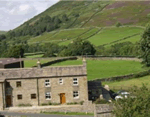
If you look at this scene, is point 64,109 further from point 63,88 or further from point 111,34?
point 111,34

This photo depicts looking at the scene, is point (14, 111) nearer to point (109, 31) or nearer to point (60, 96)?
point (60, 96)

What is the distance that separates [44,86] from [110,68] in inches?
1336

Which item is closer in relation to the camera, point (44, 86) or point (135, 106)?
point (135, 106)

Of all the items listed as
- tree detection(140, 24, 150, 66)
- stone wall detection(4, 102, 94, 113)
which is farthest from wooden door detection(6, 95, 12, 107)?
tree detection(140, 24, 150, 66)

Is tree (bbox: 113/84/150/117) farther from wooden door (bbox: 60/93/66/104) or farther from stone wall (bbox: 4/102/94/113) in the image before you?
wooden door (bbox: 60/93/66/104)

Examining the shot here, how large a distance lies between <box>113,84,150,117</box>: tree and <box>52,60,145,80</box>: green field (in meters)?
31.7

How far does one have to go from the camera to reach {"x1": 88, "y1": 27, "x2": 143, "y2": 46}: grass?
13062 centimetres

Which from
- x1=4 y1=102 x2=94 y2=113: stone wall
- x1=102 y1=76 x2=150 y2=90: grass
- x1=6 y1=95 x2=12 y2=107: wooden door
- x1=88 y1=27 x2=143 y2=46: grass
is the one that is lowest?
x1=4 y1=102 x2=94 y2=113: stone wall

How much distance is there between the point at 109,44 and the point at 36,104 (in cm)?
8279

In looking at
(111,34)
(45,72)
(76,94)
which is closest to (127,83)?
(76,94)

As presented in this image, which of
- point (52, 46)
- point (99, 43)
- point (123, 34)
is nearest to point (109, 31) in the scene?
point (123, 34)

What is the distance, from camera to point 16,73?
43.6 metres

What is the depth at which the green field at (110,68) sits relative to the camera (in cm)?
6697

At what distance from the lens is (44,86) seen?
142ft
